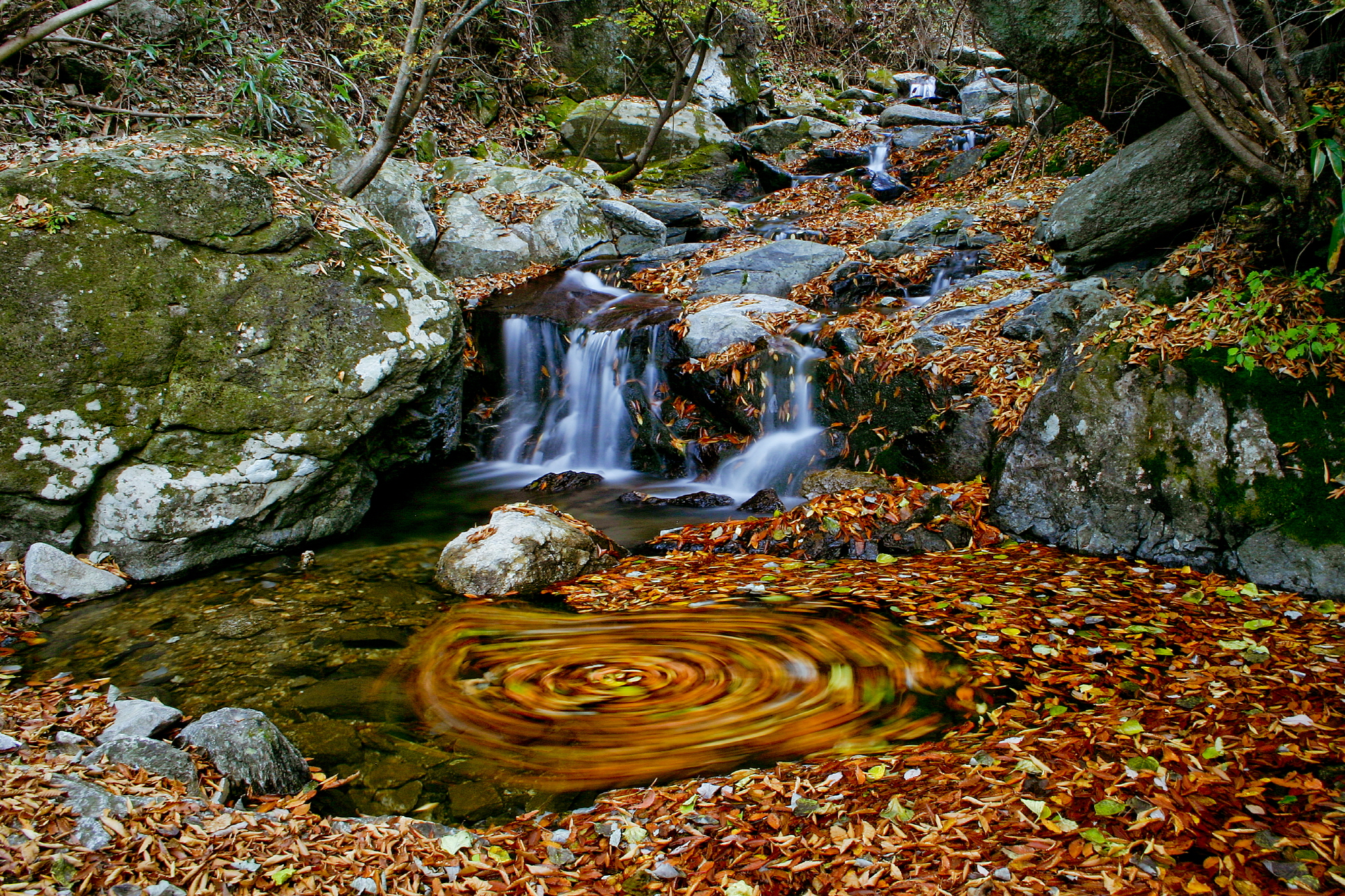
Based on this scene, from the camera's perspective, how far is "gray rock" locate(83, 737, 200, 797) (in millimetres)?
2568

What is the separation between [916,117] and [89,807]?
19.5 m

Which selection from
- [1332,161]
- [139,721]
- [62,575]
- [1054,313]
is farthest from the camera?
[1054,313]

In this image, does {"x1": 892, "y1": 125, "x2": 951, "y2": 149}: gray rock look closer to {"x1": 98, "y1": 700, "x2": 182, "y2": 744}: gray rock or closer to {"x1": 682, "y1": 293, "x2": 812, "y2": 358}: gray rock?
{"x1": 682, "y1": 293, "x2": 812, "y2": 358}: gray rock

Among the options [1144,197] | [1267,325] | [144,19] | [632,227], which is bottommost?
[1267,325]

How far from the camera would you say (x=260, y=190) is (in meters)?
6.18

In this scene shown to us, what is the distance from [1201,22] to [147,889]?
22.9 feet

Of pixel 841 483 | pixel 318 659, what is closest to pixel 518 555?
pixel 318 659

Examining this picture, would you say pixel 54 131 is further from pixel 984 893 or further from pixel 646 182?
pixel 984 893

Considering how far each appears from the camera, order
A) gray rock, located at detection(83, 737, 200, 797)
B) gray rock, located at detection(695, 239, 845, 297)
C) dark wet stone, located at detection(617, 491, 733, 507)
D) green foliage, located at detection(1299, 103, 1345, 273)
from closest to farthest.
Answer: gray rock, located at detection(83, 737, 200, 797)
green foliage, located at detection(1299, 103, 1345, 273)
dark wet stone, located at detection(617, 491, 733, 507)
gray rock, located at detection(695, 239, 845, 297)

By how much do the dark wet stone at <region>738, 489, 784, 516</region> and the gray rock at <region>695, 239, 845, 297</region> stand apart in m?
3.50

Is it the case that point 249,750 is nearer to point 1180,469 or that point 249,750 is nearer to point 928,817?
point 928,817

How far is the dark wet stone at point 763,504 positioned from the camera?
6.16 metres

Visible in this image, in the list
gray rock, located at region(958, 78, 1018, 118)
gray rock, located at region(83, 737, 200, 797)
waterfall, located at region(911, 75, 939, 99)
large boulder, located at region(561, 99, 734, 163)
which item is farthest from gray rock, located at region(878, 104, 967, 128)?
gray rock, located at region(83, 737, 200, 797)

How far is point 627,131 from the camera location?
15219 millimetres
